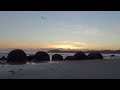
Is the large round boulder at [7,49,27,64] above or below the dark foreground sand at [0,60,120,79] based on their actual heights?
above

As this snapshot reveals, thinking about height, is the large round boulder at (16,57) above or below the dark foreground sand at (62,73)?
above

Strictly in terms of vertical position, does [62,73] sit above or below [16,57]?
below

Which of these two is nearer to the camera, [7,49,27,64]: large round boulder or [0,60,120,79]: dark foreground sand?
[0,60,120,79]: dark foreground sand

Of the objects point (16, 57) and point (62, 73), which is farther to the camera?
point (16, 57)

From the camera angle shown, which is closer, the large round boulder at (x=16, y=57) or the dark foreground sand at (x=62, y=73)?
the dark foreground sand at (x=62, y=73)
